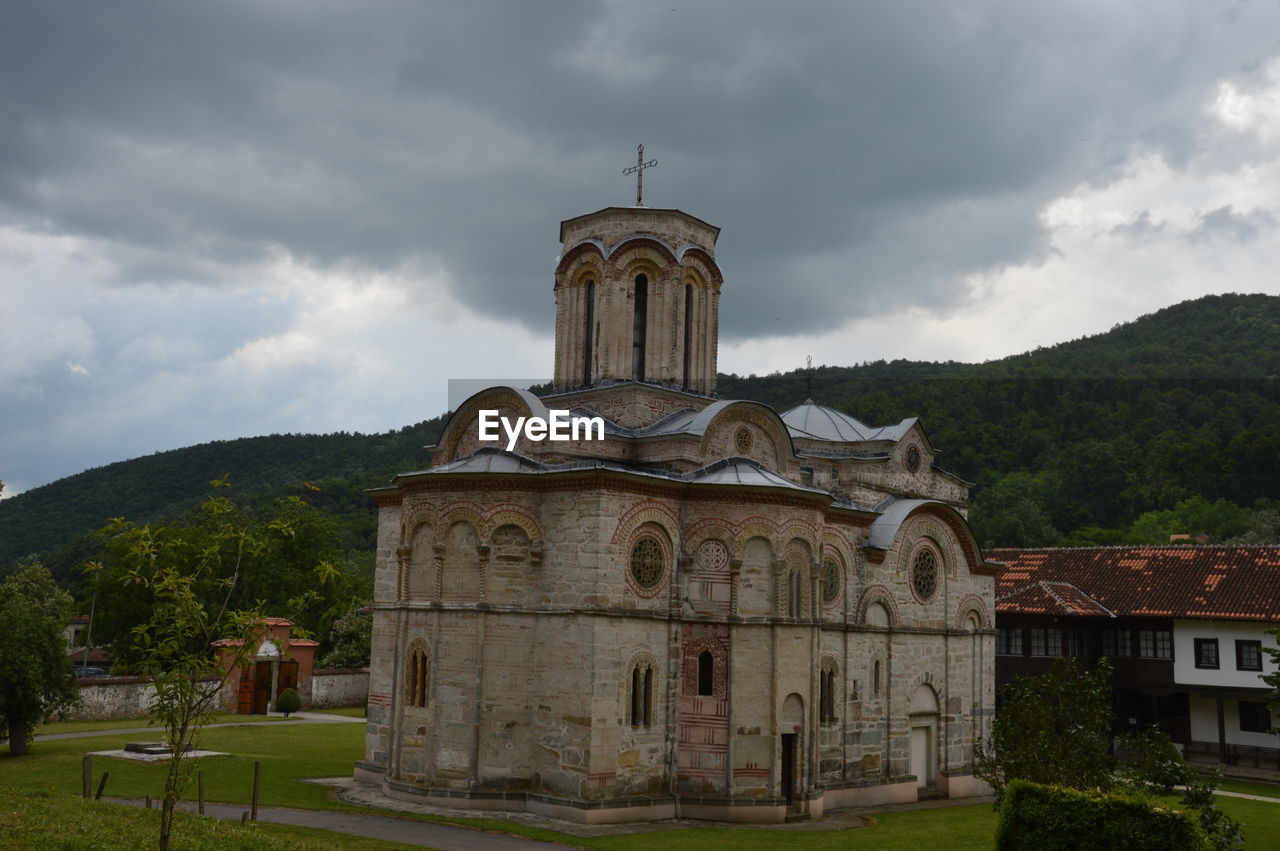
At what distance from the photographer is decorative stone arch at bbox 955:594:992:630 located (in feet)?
76.4

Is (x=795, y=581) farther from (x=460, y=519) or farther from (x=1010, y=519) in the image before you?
(x=1010, y=519)

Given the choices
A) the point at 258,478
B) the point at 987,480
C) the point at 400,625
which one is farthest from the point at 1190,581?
the point at 258,478

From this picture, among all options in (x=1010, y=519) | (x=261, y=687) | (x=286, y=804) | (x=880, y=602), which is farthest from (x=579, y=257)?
(x=1010, y=519)

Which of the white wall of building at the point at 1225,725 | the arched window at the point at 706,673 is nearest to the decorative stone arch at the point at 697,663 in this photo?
the arched window at the point at 706,673

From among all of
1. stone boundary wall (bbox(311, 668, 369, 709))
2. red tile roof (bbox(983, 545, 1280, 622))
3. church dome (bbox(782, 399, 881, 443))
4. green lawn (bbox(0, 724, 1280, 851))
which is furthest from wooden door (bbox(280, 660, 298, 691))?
red tile roof (bbox(983, 545, 1280, 622))

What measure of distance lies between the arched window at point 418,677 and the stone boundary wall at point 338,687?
16.8 metres

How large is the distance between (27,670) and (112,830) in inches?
442

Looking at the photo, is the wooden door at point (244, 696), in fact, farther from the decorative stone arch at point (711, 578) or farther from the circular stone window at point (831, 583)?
the circular stone window at point (831, 583)

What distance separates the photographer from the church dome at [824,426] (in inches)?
966

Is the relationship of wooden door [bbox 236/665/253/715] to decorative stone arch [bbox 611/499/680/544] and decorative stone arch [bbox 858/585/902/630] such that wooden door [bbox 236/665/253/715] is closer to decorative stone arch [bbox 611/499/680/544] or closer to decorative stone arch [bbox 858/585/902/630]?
decorative stone arch [bbox 611/499/680/544]

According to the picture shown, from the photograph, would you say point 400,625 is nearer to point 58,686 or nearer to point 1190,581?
point 58,686

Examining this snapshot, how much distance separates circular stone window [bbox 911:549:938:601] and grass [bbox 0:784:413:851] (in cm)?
1283

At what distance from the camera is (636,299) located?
70.6 feet

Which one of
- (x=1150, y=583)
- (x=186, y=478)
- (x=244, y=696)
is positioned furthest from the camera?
(x=186, y=478)
